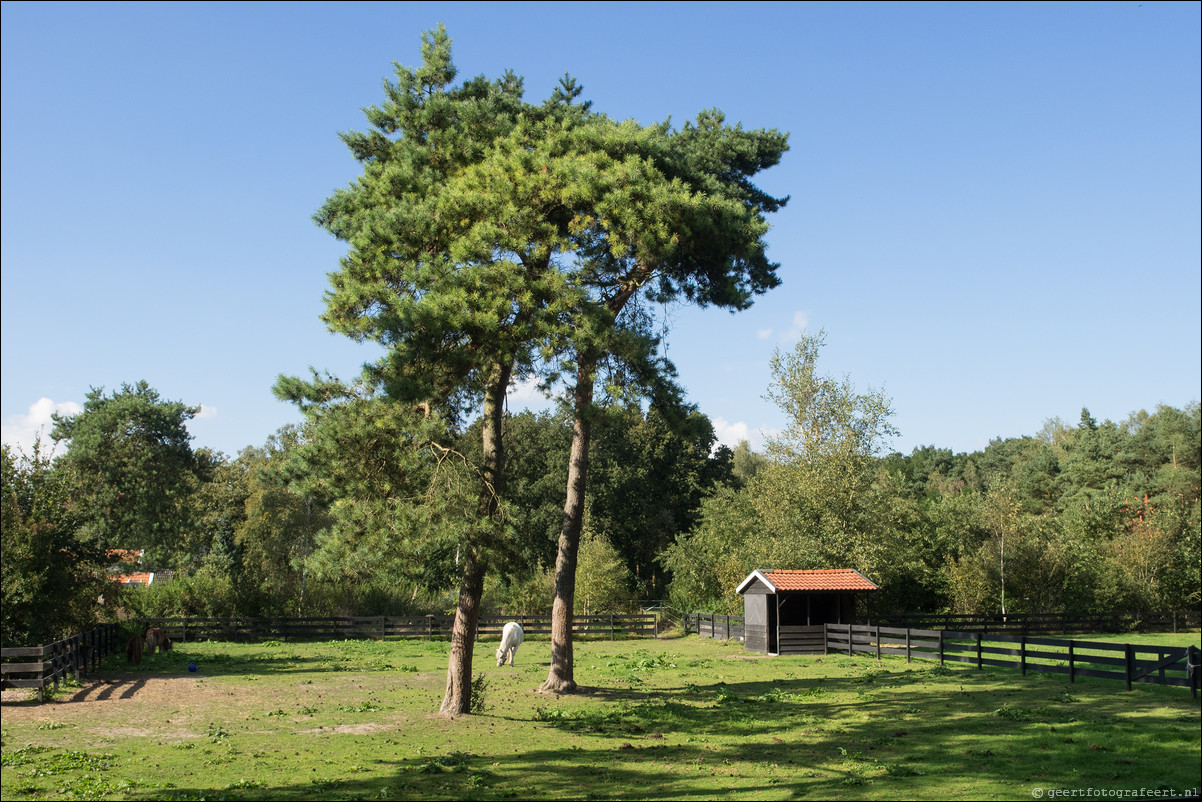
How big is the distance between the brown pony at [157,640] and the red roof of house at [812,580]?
794 inches

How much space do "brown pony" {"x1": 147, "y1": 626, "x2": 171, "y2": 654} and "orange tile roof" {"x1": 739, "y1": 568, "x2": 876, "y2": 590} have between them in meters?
20.3

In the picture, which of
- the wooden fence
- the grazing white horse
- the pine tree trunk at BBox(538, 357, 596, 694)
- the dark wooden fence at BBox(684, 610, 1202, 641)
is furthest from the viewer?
the dark wooden fence at BBox(684, 610, 1202, 641)

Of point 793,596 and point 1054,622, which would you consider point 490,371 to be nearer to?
point 793,596

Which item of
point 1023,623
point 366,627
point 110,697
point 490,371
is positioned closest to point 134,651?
point 110,697

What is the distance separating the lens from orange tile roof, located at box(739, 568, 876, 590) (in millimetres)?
30078

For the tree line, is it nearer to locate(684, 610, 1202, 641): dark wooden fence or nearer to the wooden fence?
locate(684, 610, 1202, 641): dark wooden fence

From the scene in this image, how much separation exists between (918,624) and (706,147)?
24.7 meters

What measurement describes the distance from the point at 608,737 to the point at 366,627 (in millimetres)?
24631

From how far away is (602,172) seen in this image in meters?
17.1

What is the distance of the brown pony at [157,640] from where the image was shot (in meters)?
28.7

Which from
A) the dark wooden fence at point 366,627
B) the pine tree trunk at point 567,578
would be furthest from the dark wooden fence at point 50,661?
the dark wooden fence at point 366,627

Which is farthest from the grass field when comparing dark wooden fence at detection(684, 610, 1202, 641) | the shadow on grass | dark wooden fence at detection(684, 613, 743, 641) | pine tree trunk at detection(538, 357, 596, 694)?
dark wooden fence at detection(684, 610, 1202, 641)

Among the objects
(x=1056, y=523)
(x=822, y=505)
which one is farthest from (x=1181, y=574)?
(x=822, y=505)

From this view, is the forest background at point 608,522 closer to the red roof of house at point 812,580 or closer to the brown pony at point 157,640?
the brown pony at point 157,640
